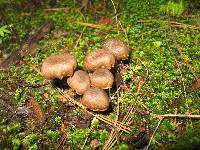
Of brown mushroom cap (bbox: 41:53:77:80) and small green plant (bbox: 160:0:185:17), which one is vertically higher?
small green plant (bbox: 160:0:185:17)

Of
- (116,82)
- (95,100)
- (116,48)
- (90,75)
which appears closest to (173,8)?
(116,48)

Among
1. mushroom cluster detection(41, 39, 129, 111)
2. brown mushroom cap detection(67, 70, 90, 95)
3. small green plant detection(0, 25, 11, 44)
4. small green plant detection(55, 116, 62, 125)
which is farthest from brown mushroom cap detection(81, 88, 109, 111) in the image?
small green plant detection(0, 25, 11, 44)

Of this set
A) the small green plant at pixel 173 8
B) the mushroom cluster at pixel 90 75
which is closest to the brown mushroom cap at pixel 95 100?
the mushroom cluster at pixel 90 75

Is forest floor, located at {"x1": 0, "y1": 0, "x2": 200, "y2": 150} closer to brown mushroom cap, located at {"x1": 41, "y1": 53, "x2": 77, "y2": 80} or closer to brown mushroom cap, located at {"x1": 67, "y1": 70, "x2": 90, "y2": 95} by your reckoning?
brown mushroom cap, located at {"x1": 67, "y1": 70, "x2": 90, "y2": 95}

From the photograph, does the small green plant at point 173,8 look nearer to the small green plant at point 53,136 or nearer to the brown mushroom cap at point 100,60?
the brown mushroom cap at point 100,60

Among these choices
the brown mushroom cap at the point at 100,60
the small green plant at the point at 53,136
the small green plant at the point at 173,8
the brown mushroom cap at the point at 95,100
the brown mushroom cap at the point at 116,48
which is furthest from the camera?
the small green plant at the point at 173,8

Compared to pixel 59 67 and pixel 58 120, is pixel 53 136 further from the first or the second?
pixel 59 67
